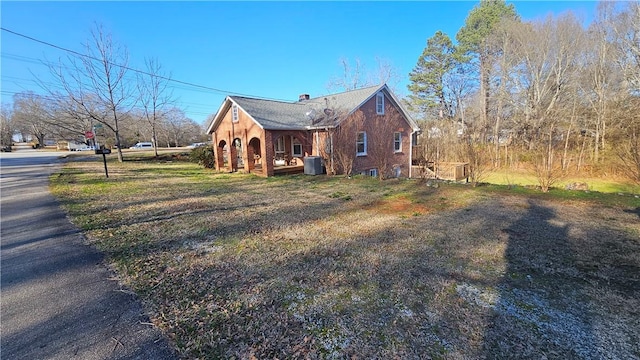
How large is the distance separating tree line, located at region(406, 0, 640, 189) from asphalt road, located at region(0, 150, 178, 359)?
10.8 metres

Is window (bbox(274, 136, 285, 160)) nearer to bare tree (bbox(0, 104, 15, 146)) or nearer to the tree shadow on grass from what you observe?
the tree shadow on grass

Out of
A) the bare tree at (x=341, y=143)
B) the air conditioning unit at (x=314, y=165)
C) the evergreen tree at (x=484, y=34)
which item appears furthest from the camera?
the evergreen tree at (x=484, y=34)

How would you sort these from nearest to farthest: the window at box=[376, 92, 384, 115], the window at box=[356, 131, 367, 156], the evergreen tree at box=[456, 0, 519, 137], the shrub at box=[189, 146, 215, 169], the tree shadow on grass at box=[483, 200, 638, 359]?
the tree shadow on grass at box=[483, 200, 638, 359] → the window at box=[356, 131, 367, 156] → the window at box=[376, 92, 384, 115] → the shrub at box=[189, 146, 215, 169] → the evergreen tree at box=[456, 0, 519, 137]

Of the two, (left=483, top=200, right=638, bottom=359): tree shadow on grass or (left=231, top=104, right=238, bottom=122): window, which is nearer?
(left=483, top=200, right=638, bottom=359): tree shadow on grass

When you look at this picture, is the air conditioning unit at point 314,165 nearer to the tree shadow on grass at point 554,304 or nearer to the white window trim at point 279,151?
the white window trim at point 279,151

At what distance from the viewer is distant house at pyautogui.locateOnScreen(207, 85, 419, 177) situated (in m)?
14.4

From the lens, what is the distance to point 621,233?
5.05m

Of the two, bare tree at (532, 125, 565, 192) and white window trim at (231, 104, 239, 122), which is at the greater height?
white window trim at (231, 104, 239, 122)

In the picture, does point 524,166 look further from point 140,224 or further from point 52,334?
point 52,334

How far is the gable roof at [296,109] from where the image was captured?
14.9 metres

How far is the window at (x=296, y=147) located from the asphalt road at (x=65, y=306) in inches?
512

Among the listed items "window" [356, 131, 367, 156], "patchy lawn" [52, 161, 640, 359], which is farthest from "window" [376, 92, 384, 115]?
"patchy lawn" [52, 161, 640, 359]

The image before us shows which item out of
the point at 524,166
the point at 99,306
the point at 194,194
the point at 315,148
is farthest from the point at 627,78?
the point at 99,306

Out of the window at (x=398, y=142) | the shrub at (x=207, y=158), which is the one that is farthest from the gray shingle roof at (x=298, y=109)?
the shrub at (x=207, y=158)
